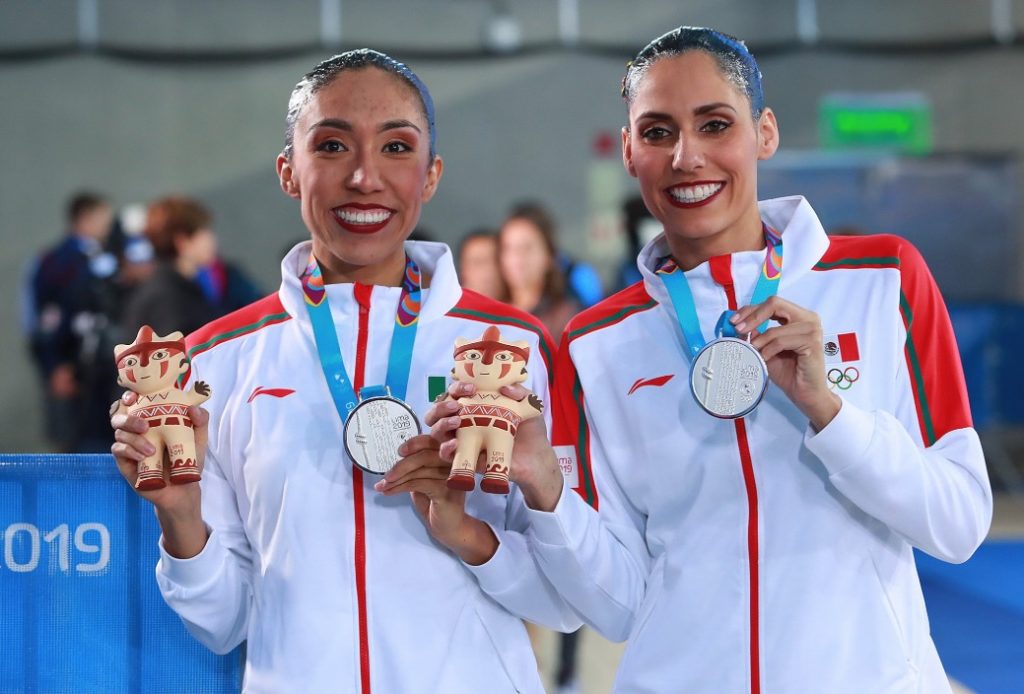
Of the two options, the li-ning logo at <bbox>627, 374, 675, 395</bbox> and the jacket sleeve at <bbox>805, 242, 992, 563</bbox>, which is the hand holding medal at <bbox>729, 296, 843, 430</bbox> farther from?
the li-ning logo at <bbox>627, 374, 675, 395</bbox>

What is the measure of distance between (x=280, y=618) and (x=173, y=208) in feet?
15.1

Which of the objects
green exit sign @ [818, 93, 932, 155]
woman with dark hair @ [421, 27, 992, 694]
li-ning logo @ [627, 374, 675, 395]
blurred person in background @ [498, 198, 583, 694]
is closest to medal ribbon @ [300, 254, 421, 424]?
woman with dark hair @ [421, 27, 992, 694]

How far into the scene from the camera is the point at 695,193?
87.7 inches

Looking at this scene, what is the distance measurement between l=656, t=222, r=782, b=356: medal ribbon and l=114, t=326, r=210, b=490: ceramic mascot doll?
2.82 feet

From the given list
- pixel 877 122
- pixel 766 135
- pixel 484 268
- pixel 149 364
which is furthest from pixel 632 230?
pixel 877 122

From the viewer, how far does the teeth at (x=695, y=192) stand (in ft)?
7.30

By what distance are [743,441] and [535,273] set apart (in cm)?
386

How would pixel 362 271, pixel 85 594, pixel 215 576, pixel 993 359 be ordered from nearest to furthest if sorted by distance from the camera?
pixel 215 576, pixel 362 271, pixel 85 594, pixel 993 359

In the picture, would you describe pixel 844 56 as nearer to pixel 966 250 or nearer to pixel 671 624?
pixel 966 250

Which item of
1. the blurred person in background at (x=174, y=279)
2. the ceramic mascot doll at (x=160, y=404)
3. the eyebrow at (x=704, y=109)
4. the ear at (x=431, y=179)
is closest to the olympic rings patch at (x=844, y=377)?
the eyebrow at (x=704, y=109)

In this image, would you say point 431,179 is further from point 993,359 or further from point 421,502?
point 993,359

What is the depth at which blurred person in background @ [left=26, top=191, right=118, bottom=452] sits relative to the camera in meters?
7.30

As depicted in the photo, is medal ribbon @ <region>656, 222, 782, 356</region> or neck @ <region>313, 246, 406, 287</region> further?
neck @ <region>313, 246, 406, 287</region>

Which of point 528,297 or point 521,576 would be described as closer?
point 521,576
